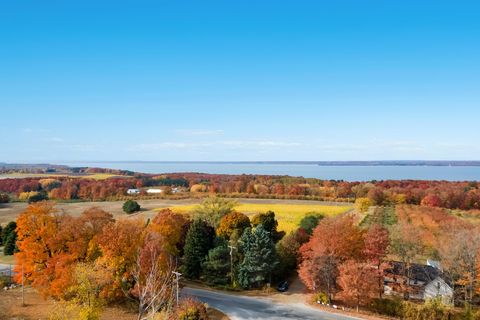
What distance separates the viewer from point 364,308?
32250mm

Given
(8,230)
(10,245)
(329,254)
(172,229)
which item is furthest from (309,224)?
(8,230)

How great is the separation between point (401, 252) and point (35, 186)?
112071 millimetres

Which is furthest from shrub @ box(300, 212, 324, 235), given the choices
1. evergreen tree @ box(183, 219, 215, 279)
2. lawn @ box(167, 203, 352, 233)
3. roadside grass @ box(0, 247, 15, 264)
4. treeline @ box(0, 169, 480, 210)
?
roadside grass @ box(0, 247, 15, 264)

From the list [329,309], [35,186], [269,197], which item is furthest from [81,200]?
[329,309]

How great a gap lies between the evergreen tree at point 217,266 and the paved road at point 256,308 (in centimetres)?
268

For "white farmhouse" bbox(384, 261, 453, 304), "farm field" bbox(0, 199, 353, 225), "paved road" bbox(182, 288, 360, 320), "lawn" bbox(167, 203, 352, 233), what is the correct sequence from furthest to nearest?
"farm field" bbox(0, 199, 353, 225)
"lawn" bbox(167, 203, 352, 233)
"white farmhouse" bbox(384, 261, 453, 304)
"paved road" bbox(182, 288, 360, 320)

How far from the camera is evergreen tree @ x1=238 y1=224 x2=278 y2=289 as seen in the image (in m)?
36.8

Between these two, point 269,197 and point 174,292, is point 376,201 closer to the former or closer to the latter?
point 269,197

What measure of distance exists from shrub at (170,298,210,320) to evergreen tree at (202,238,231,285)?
1047 cm

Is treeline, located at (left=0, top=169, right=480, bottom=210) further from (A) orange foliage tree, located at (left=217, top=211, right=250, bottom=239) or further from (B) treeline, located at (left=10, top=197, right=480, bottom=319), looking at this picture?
(B) treeline, located at (left=10, top=197, right=480, bottom=319)

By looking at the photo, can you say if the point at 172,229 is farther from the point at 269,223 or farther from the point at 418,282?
the point at 418,282

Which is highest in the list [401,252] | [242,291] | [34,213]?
[34,213]

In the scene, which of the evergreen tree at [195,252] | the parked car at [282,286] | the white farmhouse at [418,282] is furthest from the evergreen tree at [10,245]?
the white farmhouse at [418,282]

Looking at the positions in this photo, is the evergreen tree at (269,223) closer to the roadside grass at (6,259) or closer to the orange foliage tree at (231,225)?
the orange foliage tree at (231,225)
